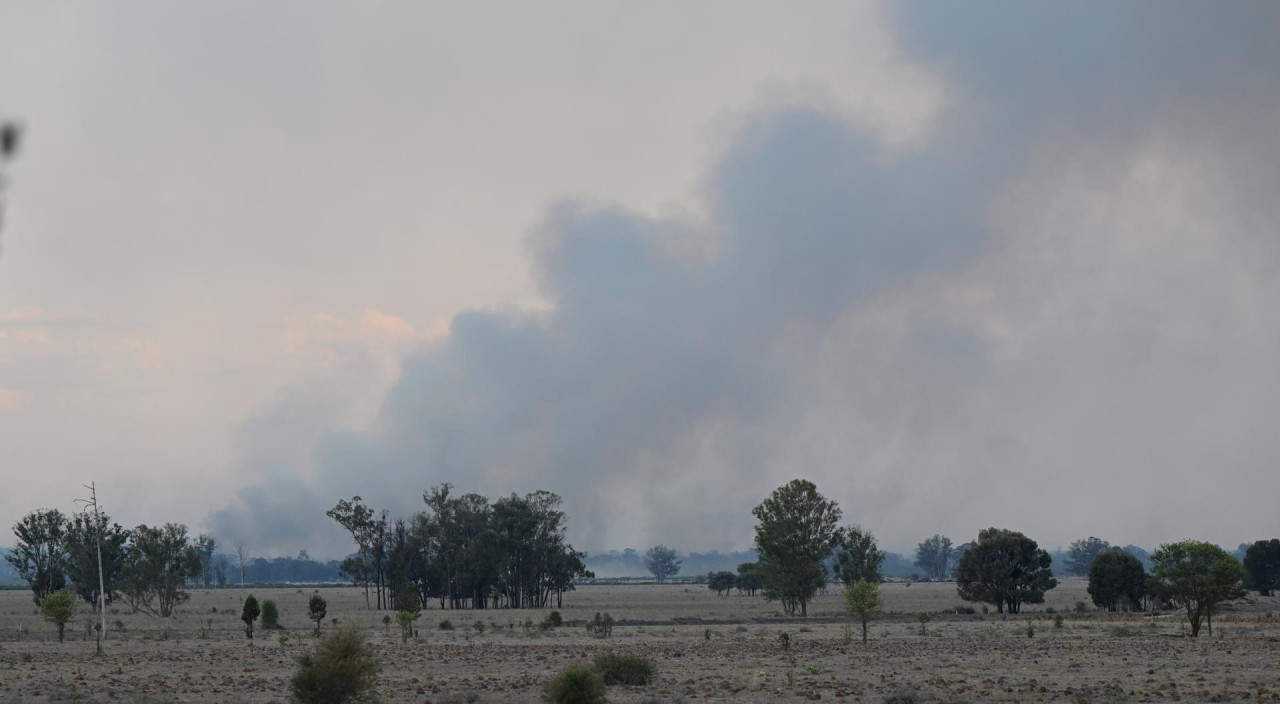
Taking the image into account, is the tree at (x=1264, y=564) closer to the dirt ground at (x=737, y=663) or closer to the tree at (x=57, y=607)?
the dirt ground at (x=737, y=663)

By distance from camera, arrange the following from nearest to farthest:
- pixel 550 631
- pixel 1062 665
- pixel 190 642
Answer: pixel 1062 665, pixel 190 642, pixel 550 631

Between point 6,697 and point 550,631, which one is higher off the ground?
point 6,697

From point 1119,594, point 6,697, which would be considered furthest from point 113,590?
point 1119,594

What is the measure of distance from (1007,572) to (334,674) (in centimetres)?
9048

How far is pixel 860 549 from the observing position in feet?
386

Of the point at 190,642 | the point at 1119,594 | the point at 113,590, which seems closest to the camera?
the point at 190,642

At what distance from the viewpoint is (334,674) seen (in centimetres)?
2200

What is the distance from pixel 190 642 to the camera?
199ft

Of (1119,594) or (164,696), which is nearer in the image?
(164,696)

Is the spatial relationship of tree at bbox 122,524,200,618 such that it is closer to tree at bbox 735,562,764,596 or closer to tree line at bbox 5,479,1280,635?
tree line at bbox 5,479,1280,635

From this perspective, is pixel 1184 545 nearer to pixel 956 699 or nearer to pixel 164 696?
pixel 956 699

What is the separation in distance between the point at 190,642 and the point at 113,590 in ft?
202

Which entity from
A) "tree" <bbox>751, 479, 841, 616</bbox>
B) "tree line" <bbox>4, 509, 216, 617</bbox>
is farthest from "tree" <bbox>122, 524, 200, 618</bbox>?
"tree" <bbox>751, 479, 841, 616</bbox>

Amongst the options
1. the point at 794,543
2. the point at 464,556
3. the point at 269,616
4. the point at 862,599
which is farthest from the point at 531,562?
the point at 862,599
